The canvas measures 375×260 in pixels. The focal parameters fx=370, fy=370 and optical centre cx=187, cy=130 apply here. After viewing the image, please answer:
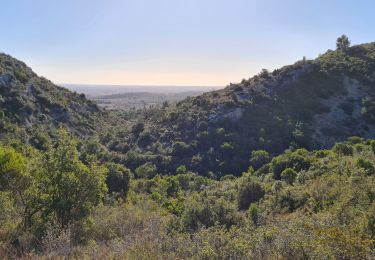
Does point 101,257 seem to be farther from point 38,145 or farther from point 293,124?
point 293,124

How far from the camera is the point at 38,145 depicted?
4506cm

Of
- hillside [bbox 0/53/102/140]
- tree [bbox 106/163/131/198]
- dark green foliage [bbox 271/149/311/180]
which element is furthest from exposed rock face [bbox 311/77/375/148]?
hillside [bbox 0/53/102/140]

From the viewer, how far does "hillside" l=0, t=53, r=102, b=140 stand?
48.8 m

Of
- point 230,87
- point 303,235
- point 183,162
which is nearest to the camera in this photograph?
point 303,235

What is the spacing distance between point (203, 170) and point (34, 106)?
27150 millimetres

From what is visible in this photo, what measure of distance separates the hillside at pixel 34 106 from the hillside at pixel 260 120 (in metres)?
6.64

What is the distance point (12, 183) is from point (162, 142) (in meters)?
40.9

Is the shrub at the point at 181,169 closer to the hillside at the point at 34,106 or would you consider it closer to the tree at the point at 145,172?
the tree at the point at 145,172

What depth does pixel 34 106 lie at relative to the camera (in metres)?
54.9

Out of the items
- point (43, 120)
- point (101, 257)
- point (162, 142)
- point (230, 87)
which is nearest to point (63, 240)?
point (101, 257)

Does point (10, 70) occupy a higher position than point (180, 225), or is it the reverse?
point (10, 70)

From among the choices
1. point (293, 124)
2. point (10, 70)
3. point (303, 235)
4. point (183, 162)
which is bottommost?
point (183, 162)

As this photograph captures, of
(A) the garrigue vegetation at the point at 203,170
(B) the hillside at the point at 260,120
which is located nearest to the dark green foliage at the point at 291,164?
(A) the garrigue vegetation at the point at 203,170

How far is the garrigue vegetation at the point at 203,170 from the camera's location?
6984 millimetres
